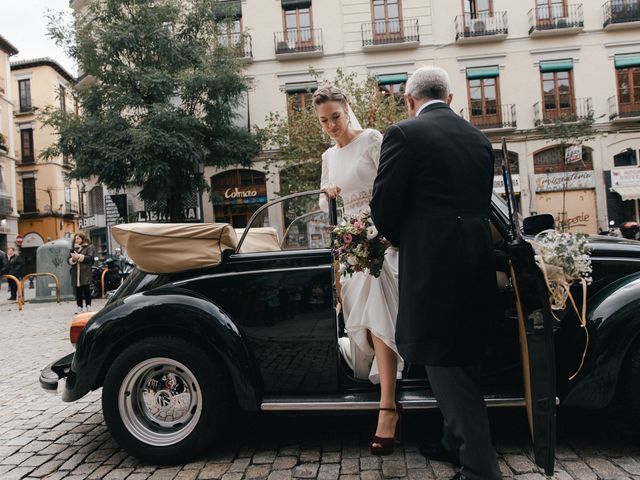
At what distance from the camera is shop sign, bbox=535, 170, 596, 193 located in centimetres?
2120

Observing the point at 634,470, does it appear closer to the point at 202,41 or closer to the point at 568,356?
the point at 568,356

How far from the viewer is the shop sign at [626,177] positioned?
20.8m

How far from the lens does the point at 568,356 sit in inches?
111

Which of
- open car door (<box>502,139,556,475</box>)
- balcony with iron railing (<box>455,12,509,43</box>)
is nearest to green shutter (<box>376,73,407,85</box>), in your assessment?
balcony with iron railing (<box>455,12,509,43</box>)

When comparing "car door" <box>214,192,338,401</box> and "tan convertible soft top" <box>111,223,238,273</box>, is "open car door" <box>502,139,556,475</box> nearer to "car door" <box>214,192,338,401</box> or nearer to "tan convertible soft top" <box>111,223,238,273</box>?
"car door" <box>214,192,338,401</box>

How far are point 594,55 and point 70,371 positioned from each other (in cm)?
2410

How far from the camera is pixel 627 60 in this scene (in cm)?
2112

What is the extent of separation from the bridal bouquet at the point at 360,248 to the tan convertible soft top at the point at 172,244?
803mm

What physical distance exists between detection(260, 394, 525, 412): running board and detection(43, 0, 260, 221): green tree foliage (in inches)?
561

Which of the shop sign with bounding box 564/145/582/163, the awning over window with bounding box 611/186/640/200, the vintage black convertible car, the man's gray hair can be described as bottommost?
the vintage black convertible car

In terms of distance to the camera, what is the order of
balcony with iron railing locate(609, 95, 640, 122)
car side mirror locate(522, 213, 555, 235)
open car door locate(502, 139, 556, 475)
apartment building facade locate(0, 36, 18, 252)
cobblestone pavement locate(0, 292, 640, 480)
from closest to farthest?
1. open car door locate(502, 139, 556, 475)
2. car side mirror locate(522, 213, 555, 235)
3. cobblestone pavement locate(0, 292, 640, 480)
4. balcony with iron railing locate(609, 95, 640, 122)
5. apartment building facade locate(0, 36, 18, 252)

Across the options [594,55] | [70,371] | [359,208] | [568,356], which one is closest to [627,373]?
[568,356]

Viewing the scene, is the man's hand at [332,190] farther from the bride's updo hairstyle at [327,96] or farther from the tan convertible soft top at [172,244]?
the tan convertible soft top at [172,244]

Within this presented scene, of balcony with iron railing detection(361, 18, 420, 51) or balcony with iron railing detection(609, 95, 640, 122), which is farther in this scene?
balcony with iron railing detection(361, 18, 420, 51)
